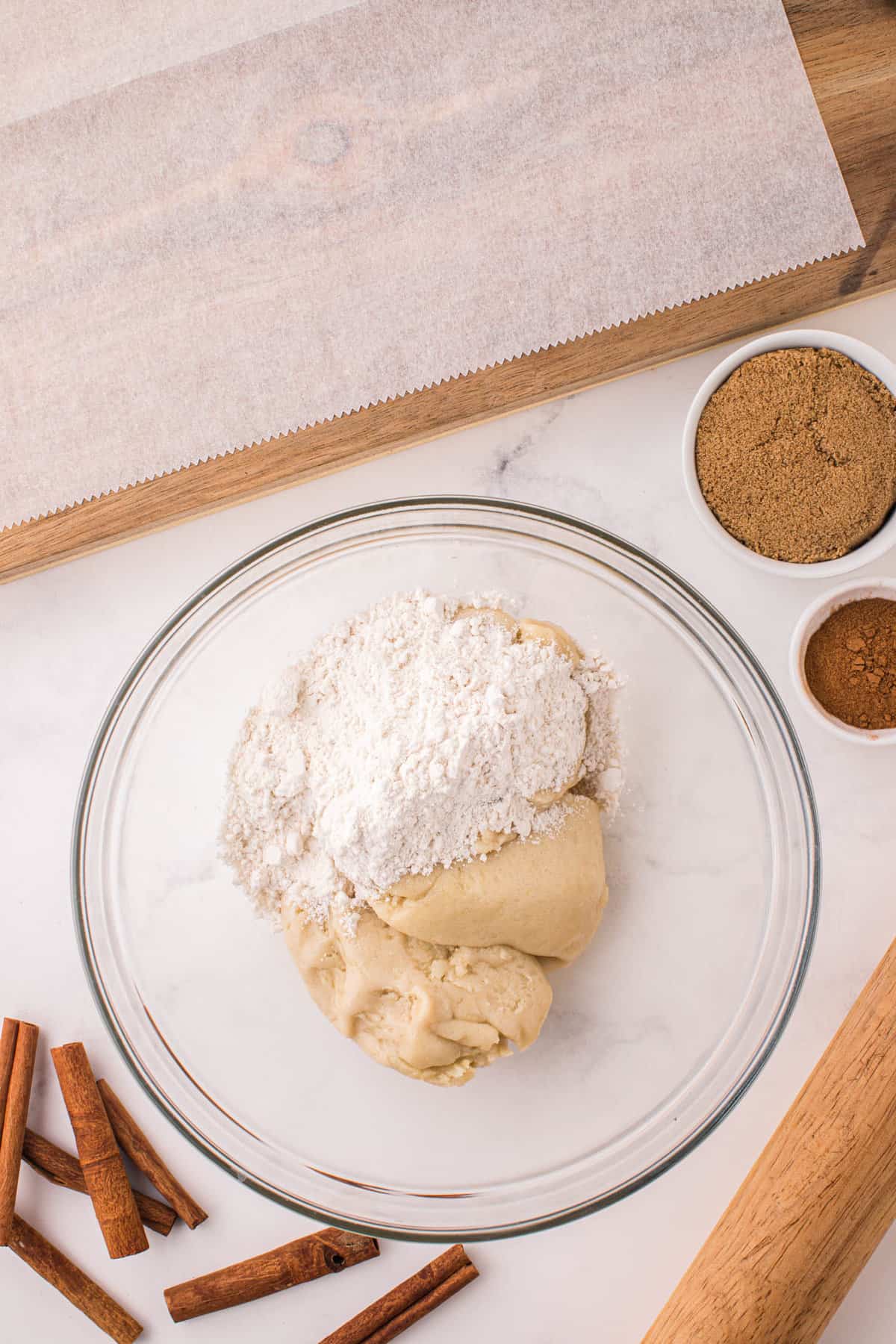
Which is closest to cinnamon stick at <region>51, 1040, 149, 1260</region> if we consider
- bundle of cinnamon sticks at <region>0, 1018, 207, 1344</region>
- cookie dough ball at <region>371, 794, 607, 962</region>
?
bundle of cinnamon sticks at <region>0, 1018, 207, 1344</region>

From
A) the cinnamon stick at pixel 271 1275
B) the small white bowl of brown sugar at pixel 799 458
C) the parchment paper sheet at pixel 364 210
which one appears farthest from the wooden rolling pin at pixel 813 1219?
the parchment paper sheet at pixel 364 210

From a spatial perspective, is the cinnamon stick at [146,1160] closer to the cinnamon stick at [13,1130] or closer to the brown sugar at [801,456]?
the cinnamon stick at [13,1130]

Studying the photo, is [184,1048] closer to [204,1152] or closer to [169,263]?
[204,1152]

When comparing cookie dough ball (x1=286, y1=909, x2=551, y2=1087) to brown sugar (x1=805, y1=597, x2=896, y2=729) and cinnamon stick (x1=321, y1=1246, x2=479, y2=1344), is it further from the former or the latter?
brown sugar (x1=805, y1=597, x2=896, y2=729)

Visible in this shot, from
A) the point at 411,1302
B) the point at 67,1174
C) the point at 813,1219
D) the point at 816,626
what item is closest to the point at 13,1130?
the point at 67,1174

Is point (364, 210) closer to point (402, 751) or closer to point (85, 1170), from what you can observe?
point (402, 751)

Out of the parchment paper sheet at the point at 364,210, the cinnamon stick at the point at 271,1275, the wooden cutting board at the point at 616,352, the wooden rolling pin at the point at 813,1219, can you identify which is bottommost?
the wooden rolling pin at the point at 813,1219
